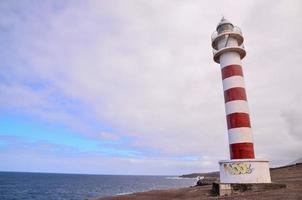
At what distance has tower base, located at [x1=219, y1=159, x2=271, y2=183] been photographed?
727 inches

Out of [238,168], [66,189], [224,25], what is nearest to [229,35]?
[224,25]

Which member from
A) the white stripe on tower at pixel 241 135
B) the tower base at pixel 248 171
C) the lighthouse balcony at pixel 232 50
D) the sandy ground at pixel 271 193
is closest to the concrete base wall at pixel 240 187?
the tower base at pixel 248 171

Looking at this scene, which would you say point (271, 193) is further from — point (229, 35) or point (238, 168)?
point (229, 35)

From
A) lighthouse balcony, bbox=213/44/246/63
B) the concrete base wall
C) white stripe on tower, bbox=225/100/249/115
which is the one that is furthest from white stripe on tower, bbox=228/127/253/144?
lighthouse balcony, bbox=213/44/246/63

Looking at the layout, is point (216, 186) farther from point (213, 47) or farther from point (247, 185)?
point (213, 47)

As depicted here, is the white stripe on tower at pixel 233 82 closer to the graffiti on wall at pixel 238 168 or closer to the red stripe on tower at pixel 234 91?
the red stripe on tower at pixel 234 91

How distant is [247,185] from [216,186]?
2.42 metres

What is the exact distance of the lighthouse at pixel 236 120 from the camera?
60.9 ft

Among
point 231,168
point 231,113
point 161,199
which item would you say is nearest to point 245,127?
point 231,113

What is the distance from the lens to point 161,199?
1220 inches

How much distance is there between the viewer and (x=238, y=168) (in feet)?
61.6

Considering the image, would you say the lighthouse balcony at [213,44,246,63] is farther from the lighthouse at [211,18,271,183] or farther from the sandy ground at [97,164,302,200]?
the sandy ground at [97,164,302,200]

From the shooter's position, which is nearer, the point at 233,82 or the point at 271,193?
the point at 271,193

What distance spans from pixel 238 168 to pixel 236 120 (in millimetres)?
3174
